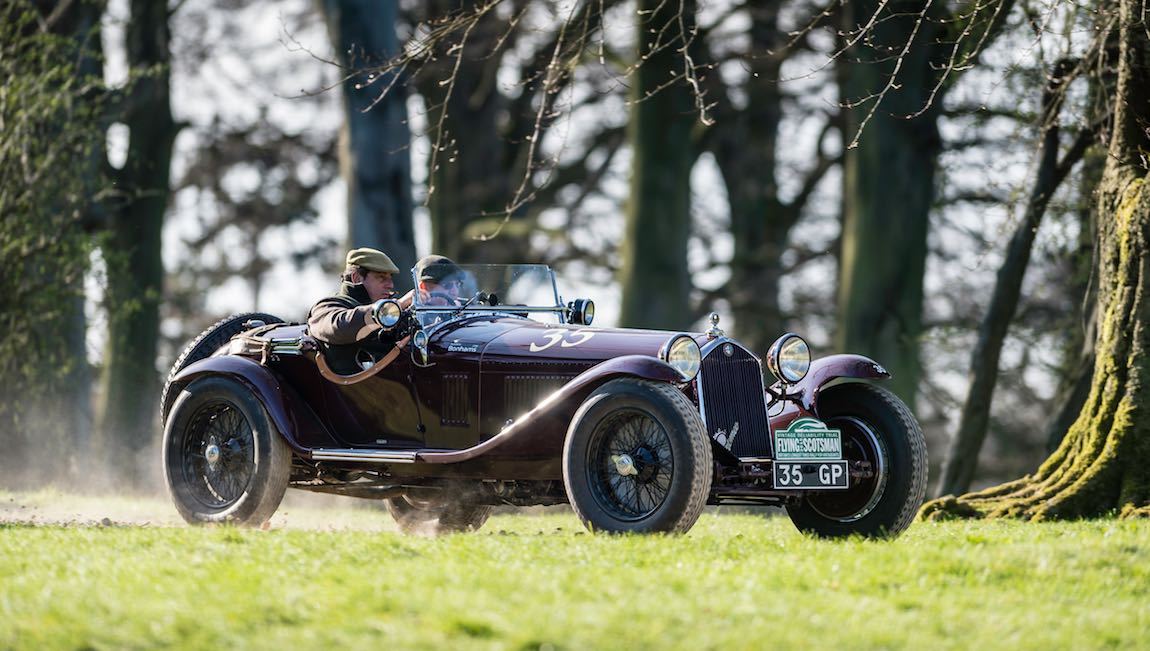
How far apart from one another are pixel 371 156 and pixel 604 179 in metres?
8.70

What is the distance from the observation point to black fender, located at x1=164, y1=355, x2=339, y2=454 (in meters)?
10.3

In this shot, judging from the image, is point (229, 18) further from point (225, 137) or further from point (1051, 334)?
point (1051, 334)

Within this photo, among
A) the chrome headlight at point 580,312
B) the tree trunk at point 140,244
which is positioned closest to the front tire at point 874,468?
the chrome headlight at point 580,312

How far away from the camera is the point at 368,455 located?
33.3 ft

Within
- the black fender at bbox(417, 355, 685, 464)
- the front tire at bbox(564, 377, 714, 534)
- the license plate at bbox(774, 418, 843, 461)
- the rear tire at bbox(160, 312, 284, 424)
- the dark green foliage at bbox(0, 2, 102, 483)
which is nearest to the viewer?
the front tire at bbox(564, 377, 714, 534)

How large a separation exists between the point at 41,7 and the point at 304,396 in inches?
541

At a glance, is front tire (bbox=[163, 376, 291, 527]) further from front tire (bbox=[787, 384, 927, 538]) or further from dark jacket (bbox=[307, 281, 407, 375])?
Answer: front tire (bbox=[787, 384, 927, 538])

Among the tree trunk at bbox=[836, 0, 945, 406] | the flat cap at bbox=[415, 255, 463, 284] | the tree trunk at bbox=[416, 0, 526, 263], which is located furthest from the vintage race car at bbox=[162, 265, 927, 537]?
the tree trunk at bbox=[416, 0, 526, 263]

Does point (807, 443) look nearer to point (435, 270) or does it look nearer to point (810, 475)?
point (810, 475)

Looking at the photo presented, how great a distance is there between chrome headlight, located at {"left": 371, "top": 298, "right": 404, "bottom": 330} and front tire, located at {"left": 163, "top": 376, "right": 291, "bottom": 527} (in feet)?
3.39

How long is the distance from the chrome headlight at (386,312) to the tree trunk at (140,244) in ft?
39.7

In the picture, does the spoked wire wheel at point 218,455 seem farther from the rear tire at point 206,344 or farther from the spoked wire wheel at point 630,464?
the spoked wire wheel at point 630,464

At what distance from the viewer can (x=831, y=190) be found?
27844mm

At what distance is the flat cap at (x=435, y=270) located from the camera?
10797mm
